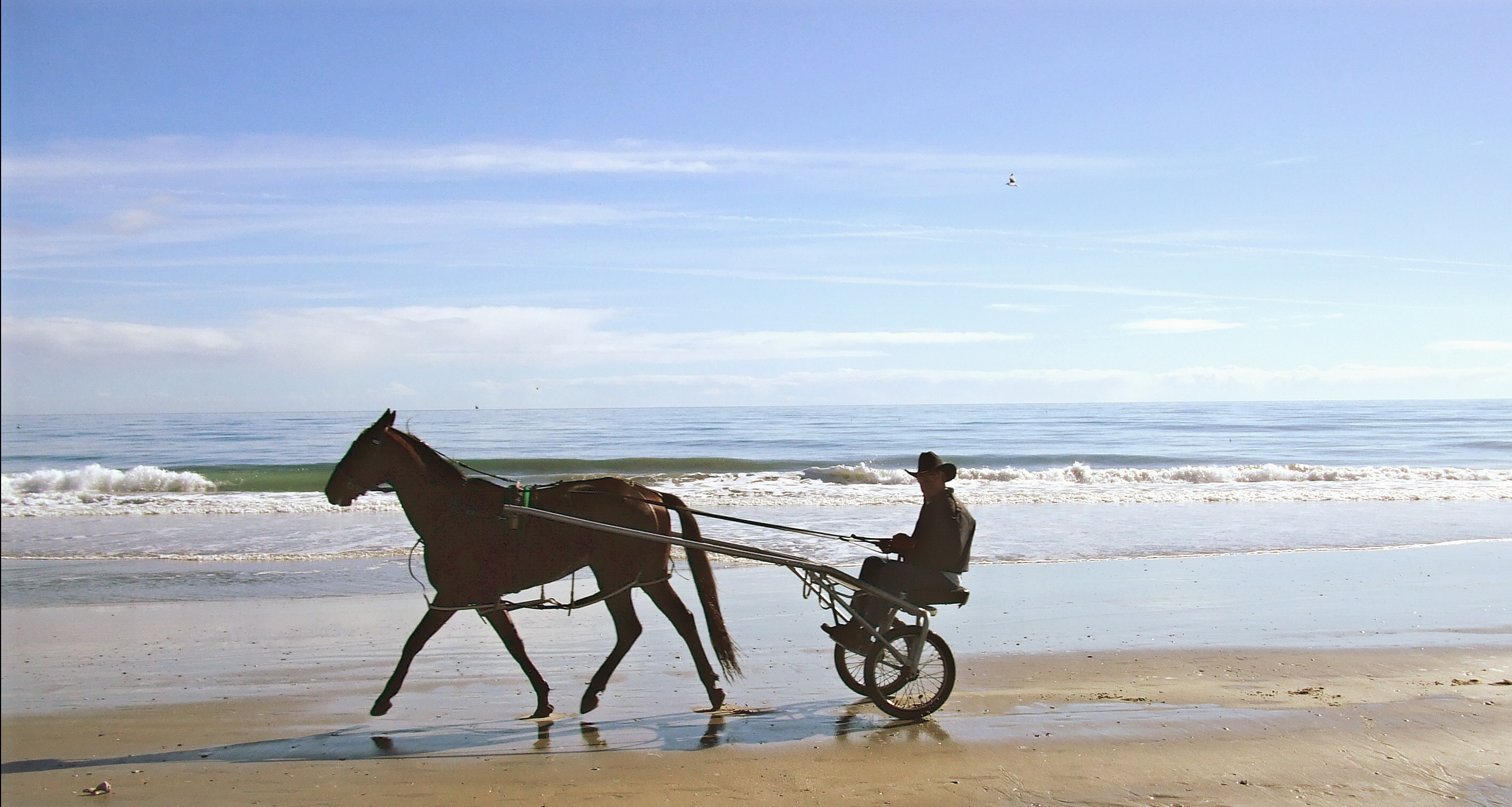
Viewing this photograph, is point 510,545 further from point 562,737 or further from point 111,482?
point 111,482

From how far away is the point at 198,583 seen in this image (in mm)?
11328

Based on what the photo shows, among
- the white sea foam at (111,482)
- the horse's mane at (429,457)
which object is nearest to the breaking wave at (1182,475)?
the white sea foam at (111,482)

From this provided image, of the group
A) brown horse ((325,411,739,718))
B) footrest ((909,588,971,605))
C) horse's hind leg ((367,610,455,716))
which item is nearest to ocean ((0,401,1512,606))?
brown horse ((325,411,739,718))

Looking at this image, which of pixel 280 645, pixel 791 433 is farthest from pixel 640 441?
pixel 280 645

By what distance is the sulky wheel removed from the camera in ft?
19.6

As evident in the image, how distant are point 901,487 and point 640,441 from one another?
61.7ft

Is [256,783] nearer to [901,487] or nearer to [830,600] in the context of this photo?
[830,600]

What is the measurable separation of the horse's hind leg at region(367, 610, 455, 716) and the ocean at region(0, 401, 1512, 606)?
2109mm

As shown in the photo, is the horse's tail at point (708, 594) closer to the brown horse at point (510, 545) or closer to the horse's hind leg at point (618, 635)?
the brown horse at point (510, 545)

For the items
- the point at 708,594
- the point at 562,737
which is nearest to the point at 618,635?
the point at 708,594

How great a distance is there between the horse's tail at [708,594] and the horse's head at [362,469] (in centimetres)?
161

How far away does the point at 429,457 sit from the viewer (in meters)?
6.07

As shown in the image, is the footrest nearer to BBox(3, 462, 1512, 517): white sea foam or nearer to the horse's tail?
the horse's tail

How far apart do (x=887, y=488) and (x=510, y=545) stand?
18.0 meters
